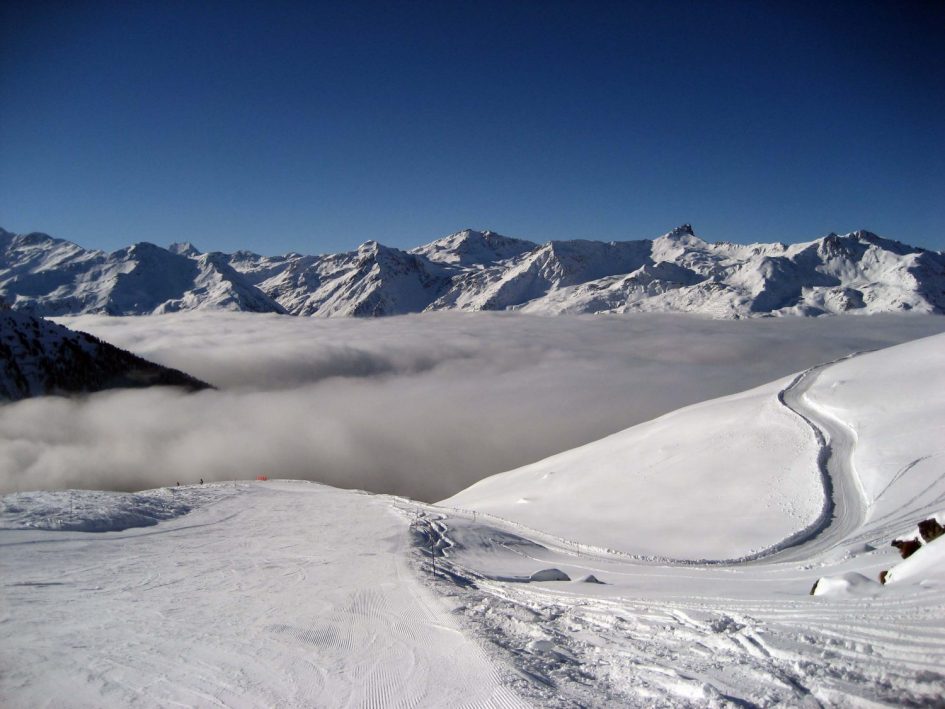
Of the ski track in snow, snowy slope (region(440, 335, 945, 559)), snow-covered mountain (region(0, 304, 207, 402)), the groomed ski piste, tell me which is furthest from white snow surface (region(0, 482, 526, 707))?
snow-covered mountain (region(0, 304, 207, 402))

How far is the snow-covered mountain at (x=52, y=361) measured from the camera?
263 feet

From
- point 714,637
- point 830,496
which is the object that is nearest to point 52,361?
point 830,496

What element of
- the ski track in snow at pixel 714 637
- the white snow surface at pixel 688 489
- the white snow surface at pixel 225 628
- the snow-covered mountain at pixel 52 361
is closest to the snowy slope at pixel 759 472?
the white snow surface at pixel 688 489

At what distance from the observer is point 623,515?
2992 cm

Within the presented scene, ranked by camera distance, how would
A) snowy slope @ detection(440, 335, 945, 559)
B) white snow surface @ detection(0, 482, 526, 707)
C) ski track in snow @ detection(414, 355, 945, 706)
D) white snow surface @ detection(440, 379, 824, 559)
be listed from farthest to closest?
white snow surface @ detection(440, 379, 824, 559)
snowy slope @ detection(440, 335, 945, 559)
white snow surface @ detection(0, 482, 526, 707)
ski track in snow @ detection(414, 355, 945, 706)

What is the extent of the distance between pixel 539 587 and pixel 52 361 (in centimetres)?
9875

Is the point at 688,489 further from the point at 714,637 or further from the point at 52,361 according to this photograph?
the point at 52,361

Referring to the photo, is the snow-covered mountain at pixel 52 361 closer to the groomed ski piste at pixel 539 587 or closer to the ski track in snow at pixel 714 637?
the groomed ski piste at pixel 539 587

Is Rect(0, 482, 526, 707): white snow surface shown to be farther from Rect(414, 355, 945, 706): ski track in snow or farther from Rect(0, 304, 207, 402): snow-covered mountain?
Rect(0, 304, 207, 402): snow-covered mountain

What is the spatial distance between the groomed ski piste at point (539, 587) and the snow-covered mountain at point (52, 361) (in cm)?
6355

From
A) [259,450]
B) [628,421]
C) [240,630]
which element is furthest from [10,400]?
[628,421]

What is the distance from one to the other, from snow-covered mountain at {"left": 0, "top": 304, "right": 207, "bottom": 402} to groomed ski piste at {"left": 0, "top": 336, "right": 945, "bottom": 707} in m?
63.5

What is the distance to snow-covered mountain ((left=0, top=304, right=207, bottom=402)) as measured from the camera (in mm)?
80125

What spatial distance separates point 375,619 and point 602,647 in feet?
18.6
